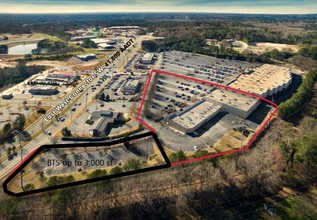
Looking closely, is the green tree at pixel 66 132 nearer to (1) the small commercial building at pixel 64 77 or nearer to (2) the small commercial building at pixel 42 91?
(2) the small commercial building at pixel 42 91

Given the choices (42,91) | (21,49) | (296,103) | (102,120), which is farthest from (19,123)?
(21,49)

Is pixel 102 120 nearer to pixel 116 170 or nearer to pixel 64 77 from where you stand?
pixel 116 170

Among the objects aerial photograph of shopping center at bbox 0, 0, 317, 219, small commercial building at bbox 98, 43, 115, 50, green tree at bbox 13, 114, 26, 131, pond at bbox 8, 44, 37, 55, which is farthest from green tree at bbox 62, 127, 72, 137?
pond at bbox 8, 44, 37, 55

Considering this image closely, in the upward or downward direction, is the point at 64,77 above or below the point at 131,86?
below

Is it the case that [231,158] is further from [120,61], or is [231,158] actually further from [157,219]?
[120,61]

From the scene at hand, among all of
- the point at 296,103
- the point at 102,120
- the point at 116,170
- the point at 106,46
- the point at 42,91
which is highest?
the point at 116,170

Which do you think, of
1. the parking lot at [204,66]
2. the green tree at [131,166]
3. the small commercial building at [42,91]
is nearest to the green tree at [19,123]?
the small commercial building at [42,91]

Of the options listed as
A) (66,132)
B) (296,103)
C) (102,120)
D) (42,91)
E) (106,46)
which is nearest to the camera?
(66,132)

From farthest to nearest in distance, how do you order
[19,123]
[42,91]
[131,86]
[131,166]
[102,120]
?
[131,86] < [42,91] < [102,120] < [19,123] < [131,166]

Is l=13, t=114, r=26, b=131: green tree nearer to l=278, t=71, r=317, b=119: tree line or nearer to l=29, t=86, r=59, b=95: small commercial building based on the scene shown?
l=29, t=86, r=59, b=95: small commercial building
